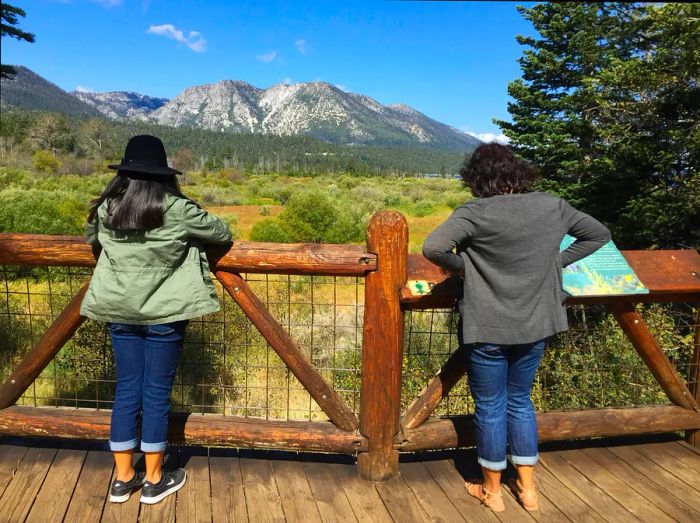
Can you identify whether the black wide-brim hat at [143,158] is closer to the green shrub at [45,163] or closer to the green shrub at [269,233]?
the green shrub at [269,233]

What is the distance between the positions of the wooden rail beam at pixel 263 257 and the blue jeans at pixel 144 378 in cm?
39

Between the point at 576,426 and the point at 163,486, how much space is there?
214 cm

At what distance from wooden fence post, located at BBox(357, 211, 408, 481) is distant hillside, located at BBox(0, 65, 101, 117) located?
157 meters

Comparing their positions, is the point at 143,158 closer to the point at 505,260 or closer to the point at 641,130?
the point at 505,260

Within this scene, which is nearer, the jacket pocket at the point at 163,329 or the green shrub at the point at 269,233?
the jacket pocket at the point at 163,329

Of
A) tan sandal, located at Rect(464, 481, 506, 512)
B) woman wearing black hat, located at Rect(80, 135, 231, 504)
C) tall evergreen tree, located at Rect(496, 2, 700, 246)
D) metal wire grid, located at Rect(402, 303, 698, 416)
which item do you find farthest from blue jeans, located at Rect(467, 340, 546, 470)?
tall evergreen tree, located at Rect(496, 2, 700, 246)

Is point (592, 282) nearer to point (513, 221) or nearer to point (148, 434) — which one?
point (513, 221)

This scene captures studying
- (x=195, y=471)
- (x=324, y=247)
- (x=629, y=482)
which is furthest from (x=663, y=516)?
(x=195, y=471)

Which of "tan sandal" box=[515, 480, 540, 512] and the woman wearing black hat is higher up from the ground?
the woman wearing black hat

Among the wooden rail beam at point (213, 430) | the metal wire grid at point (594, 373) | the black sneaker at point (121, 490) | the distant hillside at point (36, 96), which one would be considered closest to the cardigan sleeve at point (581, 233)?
the wooden rail beam at point (213, 430)

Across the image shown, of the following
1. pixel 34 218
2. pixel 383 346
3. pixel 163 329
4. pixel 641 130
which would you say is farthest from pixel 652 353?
pixel 34 218

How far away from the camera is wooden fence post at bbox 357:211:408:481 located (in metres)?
2.40

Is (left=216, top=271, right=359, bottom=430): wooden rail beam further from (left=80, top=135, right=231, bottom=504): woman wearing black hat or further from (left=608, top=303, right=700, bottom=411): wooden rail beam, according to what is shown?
(left=608, top=303, right=700, bottom=411): wooden rail beam

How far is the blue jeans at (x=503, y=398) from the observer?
2.16m
